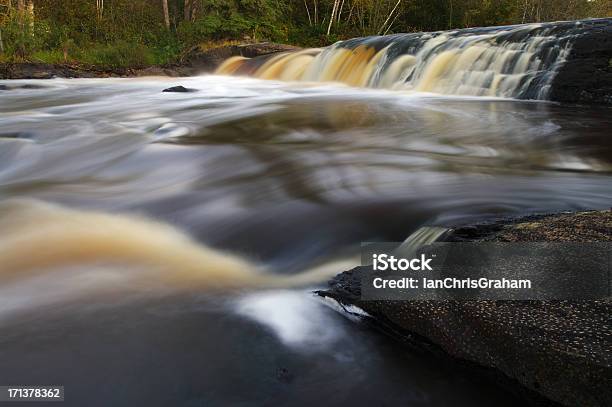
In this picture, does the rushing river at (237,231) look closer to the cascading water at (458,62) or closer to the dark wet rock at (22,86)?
the cascading water at (458,62)

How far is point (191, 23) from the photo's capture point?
19844 mm

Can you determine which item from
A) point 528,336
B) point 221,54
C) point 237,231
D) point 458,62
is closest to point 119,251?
point 237,231

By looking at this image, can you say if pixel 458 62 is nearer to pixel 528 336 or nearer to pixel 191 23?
pixel 528 336

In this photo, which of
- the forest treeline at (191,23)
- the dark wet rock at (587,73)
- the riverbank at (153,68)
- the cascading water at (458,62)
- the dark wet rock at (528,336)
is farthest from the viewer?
the forest treeline at (191,23)

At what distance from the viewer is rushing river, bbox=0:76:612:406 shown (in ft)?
4.93

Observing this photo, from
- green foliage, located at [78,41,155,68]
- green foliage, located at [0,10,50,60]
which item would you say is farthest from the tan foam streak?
green foliage, located at [78,41,155,68]

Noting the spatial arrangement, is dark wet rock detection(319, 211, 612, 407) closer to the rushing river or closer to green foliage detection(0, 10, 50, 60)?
the rushing river

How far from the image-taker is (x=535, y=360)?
1280 millimetres

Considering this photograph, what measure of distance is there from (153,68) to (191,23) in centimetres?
561

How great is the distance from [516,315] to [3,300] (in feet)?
6.12

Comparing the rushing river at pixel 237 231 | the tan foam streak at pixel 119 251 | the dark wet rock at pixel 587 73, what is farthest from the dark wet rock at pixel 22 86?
the dark wet rock at pixel 587 73

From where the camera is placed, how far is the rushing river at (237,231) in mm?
1503

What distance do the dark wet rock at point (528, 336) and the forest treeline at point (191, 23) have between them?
16.5 m

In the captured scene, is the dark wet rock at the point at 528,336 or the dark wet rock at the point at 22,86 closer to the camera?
the dark wet rock at the point at 528,336
